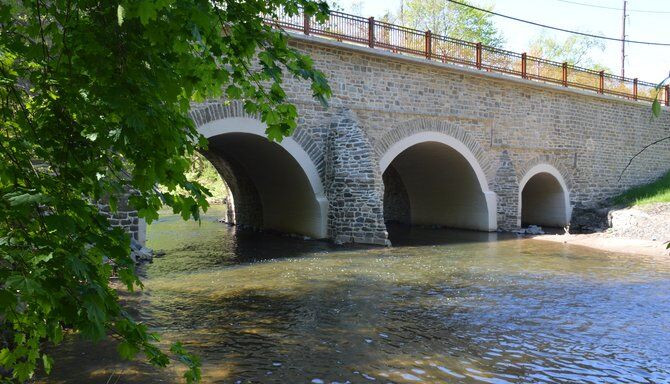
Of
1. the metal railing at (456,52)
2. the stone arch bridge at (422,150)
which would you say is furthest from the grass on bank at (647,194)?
the metal railing at (456,52)

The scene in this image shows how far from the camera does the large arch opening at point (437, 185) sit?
15711mm

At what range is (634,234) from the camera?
50.5ft

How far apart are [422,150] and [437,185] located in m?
1.73

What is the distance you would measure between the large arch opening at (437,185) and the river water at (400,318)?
14.7 ft

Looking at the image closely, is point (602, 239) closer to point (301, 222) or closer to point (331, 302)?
point (301, 222)

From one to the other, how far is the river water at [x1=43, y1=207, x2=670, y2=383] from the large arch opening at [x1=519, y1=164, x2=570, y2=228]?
7074 mm

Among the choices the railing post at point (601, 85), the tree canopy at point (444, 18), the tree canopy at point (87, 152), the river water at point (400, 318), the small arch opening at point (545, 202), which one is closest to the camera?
the tree canopy at point (87, 152)

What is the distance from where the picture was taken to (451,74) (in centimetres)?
1551

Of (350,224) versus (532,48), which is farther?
(532,48)

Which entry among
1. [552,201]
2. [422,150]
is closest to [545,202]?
[552,201]

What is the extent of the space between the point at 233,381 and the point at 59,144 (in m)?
2.92

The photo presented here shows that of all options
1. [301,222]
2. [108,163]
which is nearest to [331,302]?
[108,163]

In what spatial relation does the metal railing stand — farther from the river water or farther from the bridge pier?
the river water

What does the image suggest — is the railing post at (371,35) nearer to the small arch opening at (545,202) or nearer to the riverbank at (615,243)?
the riverbank at (615,243)
